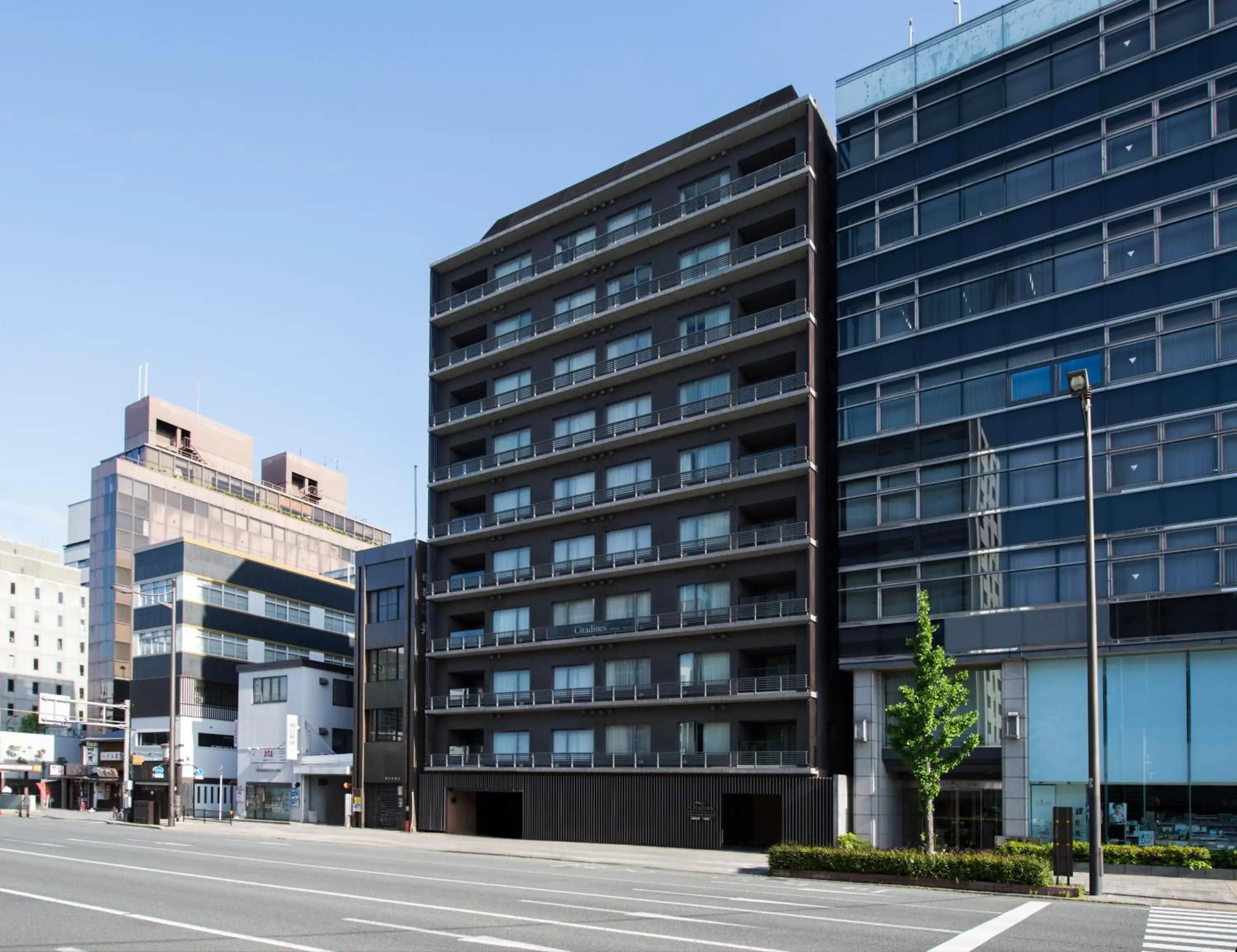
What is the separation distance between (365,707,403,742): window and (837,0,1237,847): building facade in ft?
93.0

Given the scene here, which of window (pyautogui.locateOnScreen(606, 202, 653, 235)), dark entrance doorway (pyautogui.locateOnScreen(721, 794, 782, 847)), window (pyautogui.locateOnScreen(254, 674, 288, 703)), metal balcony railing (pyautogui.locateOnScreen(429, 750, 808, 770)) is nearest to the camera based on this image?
metal balcony railing (pyautogui.locateOnScreen(429, 750, 808, 770))

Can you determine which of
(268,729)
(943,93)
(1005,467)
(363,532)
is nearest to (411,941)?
(1005,467)

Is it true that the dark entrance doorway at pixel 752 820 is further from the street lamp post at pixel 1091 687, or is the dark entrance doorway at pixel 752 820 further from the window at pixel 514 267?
the window at pixel 514 267

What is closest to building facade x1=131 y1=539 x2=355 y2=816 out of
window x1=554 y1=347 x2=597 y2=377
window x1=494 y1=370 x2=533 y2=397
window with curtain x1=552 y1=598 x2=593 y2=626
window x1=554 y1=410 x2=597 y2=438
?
window with curtain x1=552 y1=598 x2=593 y2=626

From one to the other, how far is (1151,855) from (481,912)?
2635cm

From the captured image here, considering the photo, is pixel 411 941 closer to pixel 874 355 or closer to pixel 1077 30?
pixel 874 355

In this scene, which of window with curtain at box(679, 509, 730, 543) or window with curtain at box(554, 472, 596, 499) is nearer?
window with curtain at box(679, 509, 730, 543)

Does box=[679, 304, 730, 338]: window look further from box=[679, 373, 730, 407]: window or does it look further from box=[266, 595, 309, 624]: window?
box=[266, 595, 309, 624]: window

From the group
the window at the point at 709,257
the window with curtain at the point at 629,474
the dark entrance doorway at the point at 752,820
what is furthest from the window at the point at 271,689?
the window at the point at 709,257

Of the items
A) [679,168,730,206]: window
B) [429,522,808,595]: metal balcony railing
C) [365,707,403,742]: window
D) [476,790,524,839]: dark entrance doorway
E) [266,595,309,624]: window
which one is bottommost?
[476,790,524,839]: dark entrance doorway

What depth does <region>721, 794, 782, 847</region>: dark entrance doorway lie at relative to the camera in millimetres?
54719

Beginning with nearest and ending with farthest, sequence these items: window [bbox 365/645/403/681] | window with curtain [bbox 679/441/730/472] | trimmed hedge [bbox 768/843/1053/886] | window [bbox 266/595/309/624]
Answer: trimmed hedge [bbox 768/843/1053/886]
window with curtain [bbox 679/441/730/472]
window [bbox 365/645/403/681]
window [bbox 266/595/309/624]

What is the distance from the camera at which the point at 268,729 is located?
76.0 metres

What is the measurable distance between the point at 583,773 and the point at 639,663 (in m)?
6.06
